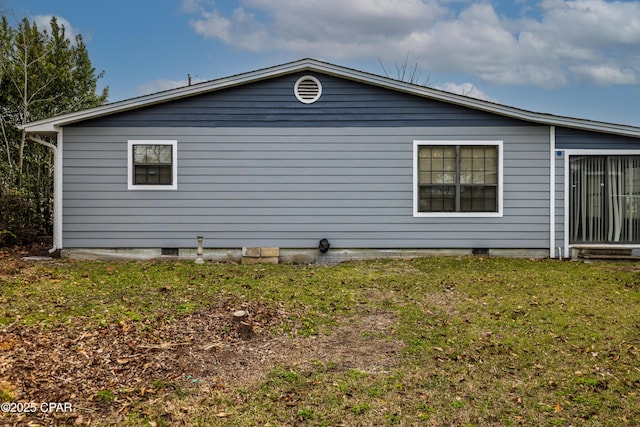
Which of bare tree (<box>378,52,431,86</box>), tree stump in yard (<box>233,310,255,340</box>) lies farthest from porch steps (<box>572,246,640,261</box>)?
bare tree (<box>378,52,431,86</box>)

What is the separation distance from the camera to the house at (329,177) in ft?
34.5

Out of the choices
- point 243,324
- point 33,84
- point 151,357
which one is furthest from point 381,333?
point 33,84

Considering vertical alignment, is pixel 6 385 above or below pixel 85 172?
below

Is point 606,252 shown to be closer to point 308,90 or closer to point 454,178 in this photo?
point 454,178

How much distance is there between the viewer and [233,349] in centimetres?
495

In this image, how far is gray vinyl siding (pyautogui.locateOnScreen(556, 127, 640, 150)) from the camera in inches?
418

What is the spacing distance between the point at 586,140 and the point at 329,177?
5432mm

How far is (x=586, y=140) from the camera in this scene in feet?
34.9

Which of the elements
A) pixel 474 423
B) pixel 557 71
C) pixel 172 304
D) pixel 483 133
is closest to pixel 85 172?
pixel 172 304

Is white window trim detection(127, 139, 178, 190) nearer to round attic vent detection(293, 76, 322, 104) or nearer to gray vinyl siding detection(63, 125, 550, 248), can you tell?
gray vinyl siding detection(63, 125, 550, 248)

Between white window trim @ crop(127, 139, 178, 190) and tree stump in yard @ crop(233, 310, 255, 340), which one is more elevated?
white window trim @ crop(127, 139, 178, 190)

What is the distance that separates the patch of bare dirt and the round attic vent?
581cm

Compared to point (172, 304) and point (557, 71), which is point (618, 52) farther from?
point (172, 304)

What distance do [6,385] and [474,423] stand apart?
3542 mm
